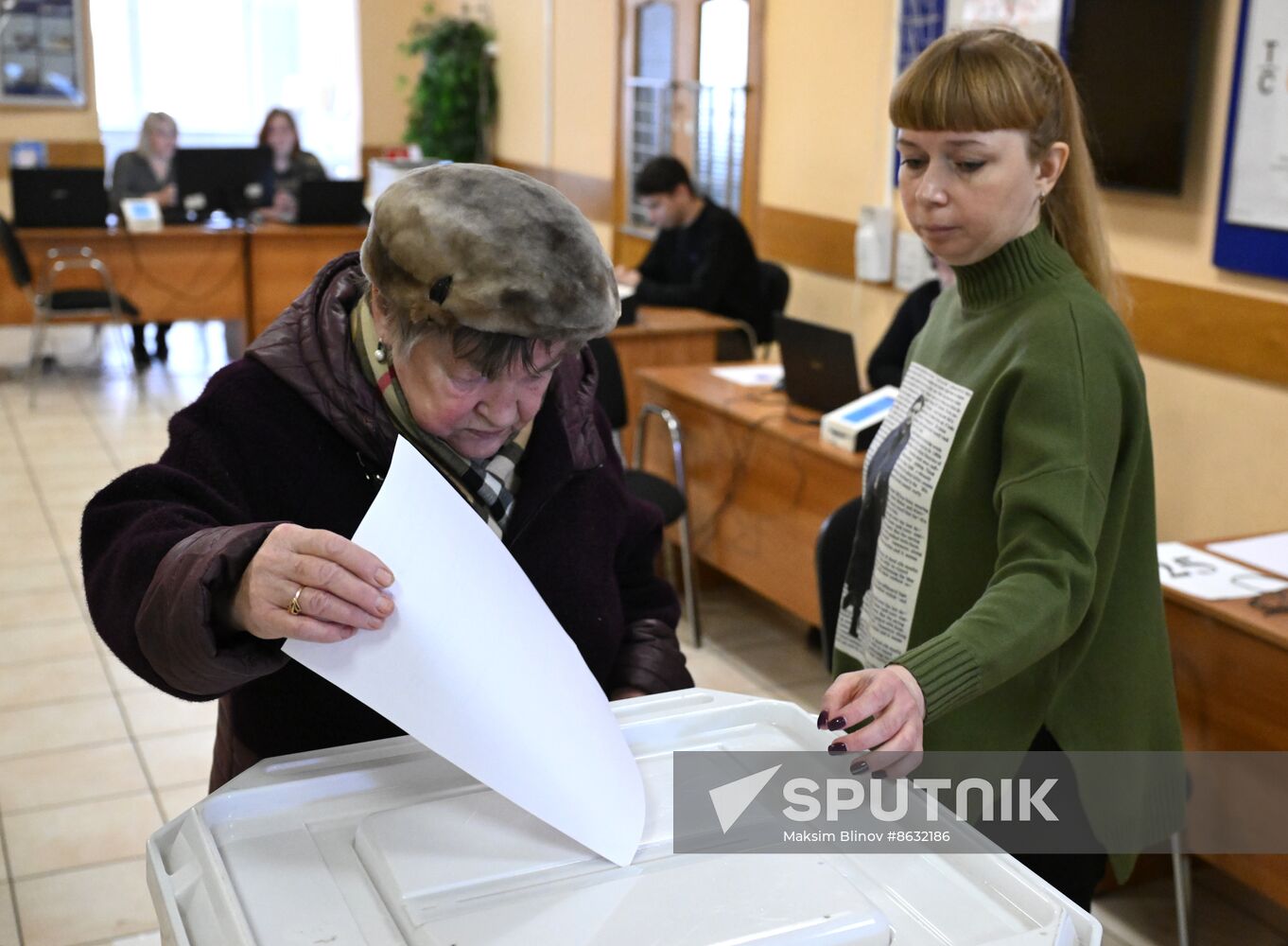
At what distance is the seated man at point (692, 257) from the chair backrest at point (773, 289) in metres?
0.02

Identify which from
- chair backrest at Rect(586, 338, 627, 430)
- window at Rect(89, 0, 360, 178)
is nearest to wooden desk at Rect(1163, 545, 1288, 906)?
chair backrest at Rect(586, 338, 627, 430)

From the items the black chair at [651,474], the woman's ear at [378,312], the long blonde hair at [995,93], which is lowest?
the black chair at [651,474]

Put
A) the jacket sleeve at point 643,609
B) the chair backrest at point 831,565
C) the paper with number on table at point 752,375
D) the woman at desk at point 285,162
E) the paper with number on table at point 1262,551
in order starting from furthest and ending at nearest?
the woman at desk at point 285,162 → the paper with number on table at point 752,375 → the paper with number on table at point 1262,551 → the chair backrest at point 831,565 → the jacket sleeve at point 643,609

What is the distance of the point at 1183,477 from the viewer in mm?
3570

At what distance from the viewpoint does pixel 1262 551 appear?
8.72ft

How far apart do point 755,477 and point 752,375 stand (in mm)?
569

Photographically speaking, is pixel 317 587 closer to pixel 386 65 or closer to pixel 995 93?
pixel 995 93

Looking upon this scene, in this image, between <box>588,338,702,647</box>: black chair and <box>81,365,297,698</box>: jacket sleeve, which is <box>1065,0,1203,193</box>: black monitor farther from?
<box>81,365,297,698</box>: jacket sleeve

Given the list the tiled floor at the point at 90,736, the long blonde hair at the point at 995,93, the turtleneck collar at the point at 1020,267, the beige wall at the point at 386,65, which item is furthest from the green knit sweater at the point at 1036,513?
the beige wall at the point at 386,65

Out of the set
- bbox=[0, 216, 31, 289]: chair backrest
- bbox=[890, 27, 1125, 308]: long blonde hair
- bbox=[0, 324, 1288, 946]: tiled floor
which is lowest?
bbox=[0, 324, 1288, 946]: tiled floor

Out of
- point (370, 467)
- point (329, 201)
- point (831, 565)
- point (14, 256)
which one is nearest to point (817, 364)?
point (831, 565)

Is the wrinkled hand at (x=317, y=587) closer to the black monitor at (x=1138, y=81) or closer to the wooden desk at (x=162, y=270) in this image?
the black monitor at (x=1138, y=81)

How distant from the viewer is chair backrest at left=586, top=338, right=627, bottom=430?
12.2 ft

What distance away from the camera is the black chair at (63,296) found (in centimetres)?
657
